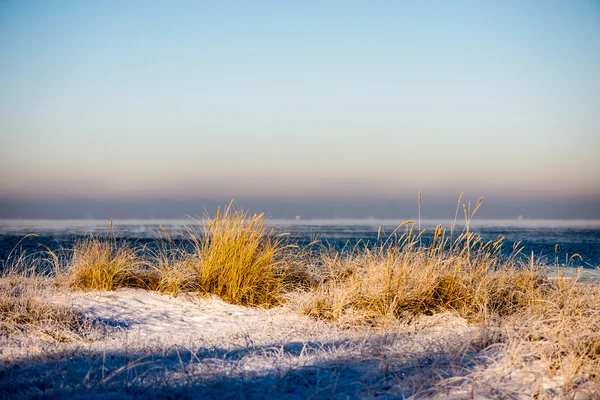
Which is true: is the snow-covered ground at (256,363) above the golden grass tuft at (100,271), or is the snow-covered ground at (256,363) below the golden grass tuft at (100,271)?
below

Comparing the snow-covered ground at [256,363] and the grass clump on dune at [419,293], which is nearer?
the snow-covered ground at [256,363]

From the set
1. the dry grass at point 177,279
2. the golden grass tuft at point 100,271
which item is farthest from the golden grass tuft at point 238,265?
the golden grass tuft at point 100,271

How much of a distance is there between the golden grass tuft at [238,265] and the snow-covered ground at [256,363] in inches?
50.7

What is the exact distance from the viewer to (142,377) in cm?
265

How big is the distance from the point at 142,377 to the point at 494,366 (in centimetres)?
205

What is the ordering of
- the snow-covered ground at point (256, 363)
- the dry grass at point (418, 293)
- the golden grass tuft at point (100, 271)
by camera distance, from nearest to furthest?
the snow-covered ground at point (256, 363) → the dry grass at point (418, 293) → the golden grass tuft at point (100, 271)

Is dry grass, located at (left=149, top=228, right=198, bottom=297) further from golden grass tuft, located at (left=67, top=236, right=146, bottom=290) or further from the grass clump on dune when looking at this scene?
the grass clump on dune

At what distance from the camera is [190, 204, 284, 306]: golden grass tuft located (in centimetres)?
597

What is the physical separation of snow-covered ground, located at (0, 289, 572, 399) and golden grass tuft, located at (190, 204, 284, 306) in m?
1.29

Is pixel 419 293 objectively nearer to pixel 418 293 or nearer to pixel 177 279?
pixel 418 293

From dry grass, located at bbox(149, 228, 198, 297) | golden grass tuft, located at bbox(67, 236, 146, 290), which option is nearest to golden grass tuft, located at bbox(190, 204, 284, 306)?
dry grass, located at bbox(149, 228, 198, 297)

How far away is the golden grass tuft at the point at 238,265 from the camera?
597 centimetres

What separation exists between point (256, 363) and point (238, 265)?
2965 millimetres

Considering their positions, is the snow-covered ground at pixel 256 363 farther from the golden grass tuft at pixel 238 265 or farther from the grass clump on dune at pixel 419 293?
the golden grass tuft at pixel 238 265
